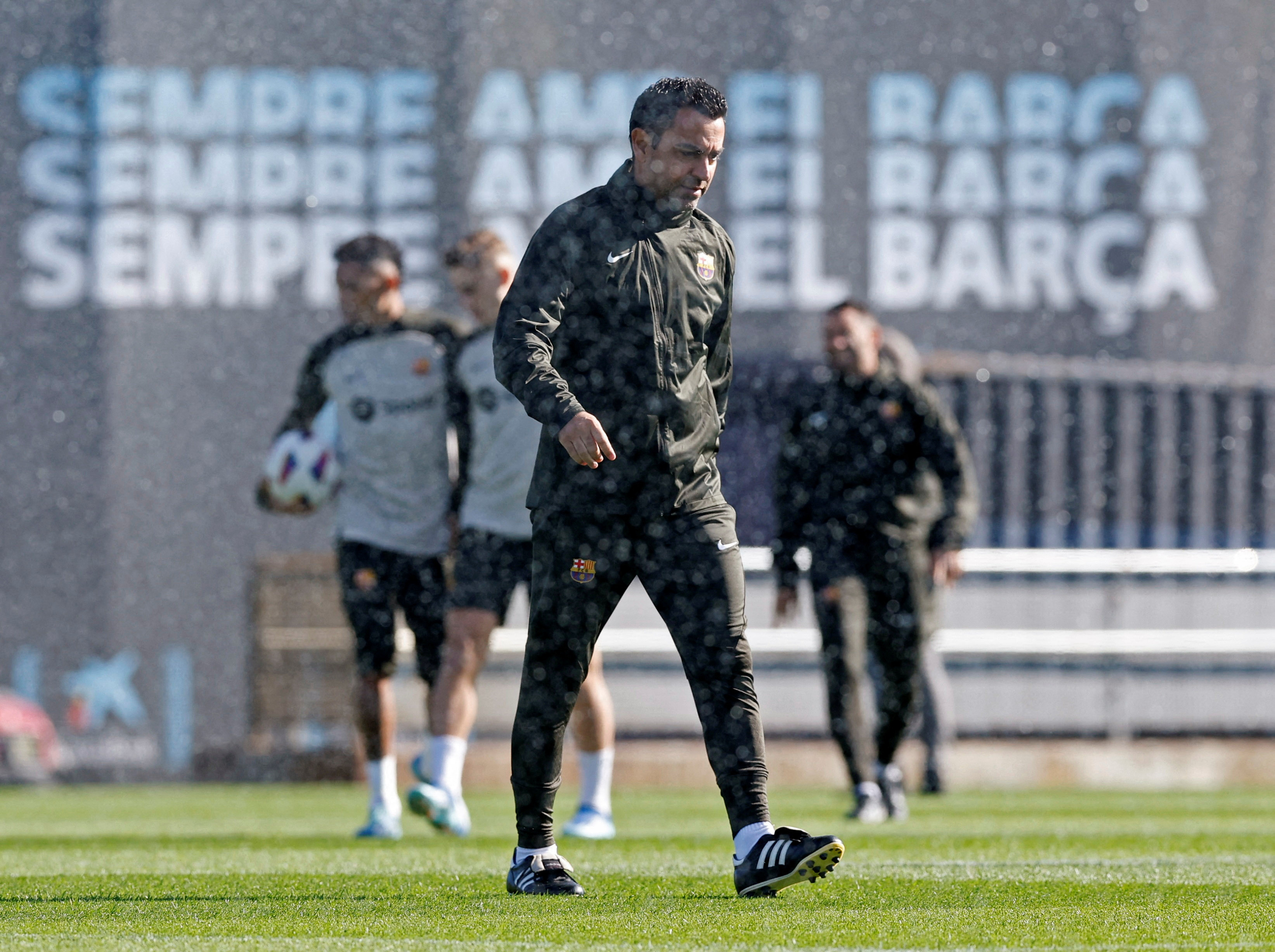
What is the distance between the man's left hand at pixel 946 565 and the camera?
752 centimetres

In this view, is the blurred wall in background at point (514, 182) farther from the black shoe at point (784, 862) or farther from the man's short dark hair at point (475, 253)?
the black shoe at point (784, 862)

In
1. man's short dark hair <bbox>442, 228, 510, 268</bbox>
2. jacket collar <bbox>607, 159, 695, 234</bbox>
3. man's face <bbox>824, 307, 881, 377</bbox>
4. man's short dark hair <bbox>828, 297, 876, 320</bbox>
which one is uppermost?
man's short dark hair <bbox>442, 228, 510, 268</bbox>

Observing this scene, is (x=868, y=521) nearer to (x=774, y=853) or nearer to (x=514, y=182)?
(x=774, y=853)

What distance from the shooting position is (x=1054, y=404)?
14.3 meters

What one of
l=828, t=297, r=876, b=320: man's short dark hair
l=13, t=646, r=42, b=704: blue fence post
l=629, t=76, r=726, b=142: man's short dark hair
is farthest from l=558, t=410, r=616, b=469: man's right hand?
l=13, t=646, r=42, b=704: blue fence post

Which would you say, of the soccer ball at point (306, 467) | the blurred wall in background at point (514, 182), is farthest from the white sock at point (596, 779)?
the blurred wall in background at point (514, 182)

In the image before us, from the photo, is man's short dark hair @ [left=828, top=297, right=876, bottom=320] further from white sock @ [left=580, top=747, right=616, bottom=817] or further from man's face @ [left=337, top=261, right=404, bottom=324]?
white sock @ [left=580, top=747, right=616, bottom=817]

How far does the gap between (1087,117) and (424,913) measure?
11296mm

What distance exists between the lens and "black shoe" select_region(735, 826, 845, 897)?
3.97 meters

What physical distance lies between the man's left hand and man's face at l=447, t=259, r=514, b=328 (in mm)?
1918

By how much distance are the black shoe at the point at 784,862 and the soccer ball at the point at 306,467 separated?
298 cm

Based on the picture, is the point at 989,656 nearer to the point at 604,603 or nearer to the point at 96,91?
the point at 96,91

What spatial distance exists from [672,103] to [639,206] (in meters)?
0.22

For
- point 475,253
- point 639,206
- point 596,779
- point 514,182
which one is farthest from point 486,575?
point 514,182
